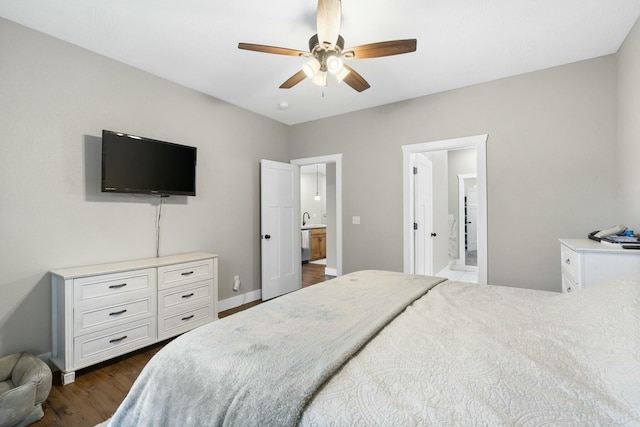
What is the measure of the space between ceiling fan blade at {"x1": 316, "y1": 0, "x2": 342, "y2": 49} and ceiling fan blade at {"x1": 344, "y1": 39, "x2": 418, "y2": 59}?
0.17 metres

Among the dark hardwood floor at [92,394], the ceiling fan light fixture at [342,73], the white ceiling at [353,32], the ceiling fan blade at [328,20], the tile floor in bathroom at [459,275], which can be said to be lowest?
the dark hardwood floor at [92,394]

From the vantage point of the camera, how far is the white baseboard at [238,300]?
3.62 metres

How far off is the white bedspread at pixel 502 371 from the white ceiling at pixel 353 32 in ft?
6.57

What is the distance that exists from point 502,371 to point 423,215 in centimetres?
326

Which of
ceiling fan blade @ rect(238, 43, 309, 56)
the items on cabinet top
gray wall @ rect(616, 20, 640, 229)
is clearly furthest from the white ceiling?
the items on cabinet top

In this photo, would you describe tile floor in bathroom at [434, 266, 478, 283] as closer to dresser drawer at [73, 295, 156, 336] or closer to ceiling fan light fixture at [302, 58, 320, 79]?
ceiling fan light fixture at [302, 58, 320, 79]

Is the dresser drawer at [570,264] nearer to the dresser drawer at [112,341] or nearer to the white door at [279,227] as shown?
the white door at [279,227]

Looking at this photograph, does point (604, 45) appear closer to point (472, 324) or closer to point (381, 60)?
point (381, 60)

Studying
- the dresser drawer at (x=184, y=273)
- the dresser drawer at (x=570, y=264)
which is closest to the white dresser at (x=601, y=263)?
the dresser drawer at (x=570, y=264)

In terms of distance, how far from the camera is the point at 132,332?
244 cm

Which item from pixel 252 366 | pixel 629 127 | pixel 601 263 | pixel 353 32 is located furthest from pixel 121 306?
pixel 629 127

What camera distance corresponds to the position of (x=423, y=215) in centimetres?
404

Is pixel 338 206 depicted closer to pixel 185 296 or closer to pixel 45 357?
pixel 185 296

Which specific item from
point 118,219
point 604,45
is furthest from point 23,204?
point 604,45
